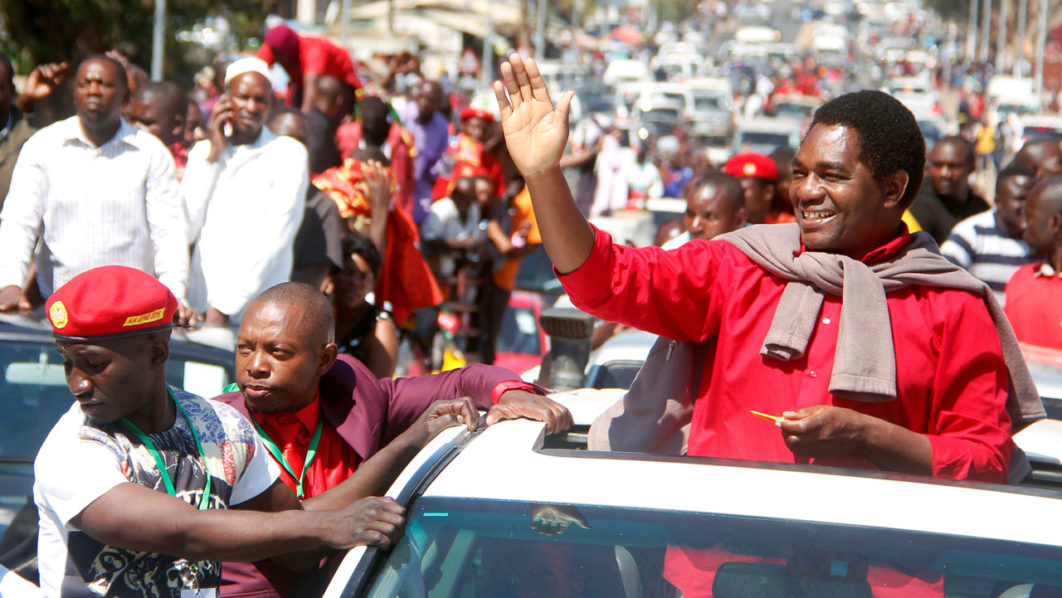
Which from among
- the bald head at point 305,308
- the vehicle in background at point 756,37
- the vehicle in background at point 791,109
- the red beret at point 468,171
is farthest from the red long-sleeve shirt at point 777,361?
the vehicle in background at point 756,37

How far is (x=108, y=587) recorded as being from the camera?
2.58 metres

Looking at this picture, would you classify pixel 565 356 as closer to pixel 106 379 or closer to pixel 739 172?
pixel 739 172

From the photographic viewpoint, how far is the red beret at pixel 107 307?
8.43ft

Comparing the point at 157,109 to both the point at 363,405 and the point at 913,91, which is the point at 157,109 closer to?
the point at 363,405

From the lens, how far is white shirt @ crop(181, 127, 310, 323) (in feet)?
18.2

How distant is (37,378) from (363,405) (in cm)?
166

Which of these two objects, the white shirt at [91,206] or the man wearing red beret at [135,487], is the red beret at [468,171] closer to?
the white shirt at [91,206]

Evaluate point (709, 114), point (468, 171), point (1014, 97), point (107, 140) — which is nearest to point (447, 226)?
point (468, 171)

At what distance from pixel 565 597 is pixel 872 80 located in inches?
2287

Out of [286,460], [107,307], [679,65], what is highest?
[679,65]

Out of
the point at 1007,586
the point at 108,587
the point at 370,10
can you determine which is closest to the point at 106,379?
the point at 108,587

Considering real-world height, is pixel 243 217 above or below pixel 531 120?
below

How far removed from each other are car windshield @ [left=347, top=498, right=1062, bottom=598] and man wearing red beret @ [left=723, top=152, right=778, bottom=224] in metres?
4.32

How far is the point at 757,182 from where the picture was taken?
264 inches
